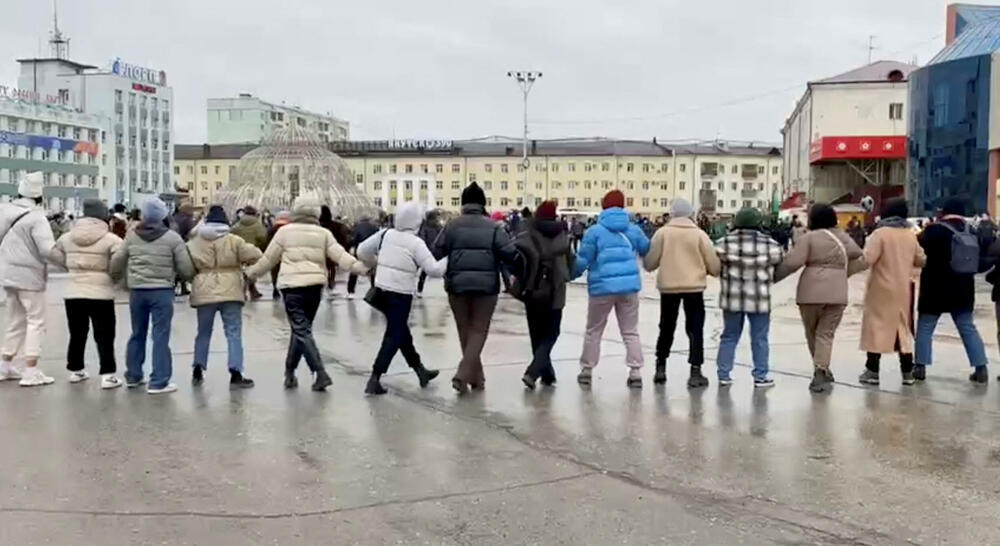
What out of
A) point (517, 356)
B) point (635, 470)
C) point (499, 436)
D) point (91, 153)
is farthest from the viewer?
point (91, 153)

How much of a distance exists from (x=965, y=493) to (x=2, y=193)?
99.4 m


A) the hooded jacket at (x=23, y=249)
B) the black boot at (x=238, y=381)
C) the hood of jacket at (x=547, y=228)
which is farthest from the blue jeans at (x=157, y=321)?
the hood of jacket at (x=547, y=228)

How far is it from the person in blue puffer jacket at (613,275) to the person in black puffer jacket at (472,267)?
0.88 meters

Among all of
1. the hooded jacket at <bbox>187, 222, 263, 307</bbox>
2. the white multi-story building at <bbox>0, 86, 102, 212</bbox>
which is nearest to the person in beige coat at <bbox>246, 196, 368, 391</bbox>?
the hooded jacket at <bbox>187, 222, 263, 307</bbox>

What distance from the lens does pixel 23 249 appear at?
30.2 feet

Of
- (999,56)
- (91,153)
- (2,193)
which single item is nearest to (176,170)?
(91,153)

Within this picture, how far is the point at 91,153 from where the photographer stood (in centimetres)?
10700

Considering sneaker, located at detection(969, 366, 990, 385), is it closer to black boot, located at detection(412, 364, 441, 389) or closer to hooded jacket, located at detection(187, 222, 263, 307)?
black boot, located at detection(412, 364, 441, 389)

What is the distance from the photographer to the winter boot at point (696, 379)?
922 cm

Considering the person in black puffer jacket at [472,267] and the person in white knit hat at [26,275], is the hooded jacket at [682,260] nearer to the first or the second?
the person in black puffer jacket at [472,267]

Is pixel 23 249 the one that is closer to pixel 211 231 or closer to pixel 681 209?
pixel 211 231

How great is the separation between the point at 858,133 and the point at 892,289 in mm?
59557

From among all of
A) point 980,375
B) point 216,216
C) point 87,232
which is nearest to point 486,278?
point 216,216

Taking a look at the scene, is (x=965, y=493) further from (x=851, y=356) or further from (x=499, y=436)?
(x=851, y=356)
